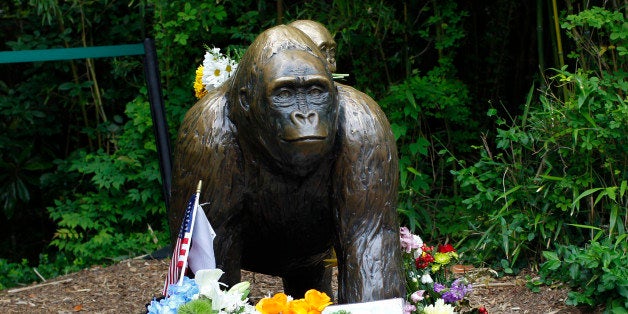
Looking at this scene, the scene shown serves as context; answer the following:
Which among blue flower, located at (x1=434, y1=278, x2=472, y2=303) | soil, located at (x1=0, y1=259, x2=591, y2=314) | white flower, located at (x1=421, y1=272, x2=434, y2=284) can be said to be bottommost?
soil, located at (x1=0, y1=259, x2=591, y2=314)

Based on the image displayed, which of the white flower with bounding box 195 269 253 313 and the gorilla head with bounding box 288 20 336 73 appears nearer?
the white flower with bounding box 195 269 253 313

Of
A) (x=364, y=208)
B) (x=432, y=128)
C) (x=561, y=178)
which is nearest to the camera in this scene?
(x=364, y=208)

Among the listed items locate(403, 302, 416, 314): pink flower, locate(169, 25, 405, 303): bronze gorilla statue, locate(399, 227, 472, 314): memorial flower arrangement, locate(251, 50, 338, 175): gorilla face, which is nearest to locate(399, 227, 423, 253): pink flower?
locate(399, 227, 472, 314): memorial flower arrangement

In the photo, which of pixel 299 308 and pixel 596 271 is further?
pixel 596 271

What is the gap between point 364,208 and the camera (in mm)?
3105

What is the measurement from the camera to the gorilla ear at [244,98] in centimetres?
303

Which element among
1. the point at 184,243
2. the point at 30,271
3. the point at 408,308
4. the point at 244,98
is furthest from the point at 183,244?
the point at 30,271

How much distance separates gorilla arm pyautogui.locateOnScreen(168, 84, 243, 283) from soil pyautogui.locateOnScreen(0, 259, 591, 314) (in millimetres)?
1920

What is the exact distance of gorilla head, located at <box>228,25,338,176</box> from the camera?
2859mm

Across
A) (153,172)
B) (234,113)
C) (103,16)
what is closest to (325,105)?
(234,113)

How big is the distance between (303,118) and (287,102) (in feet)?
0.25

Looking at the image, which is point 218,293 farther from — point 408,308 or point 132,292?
point 132,292

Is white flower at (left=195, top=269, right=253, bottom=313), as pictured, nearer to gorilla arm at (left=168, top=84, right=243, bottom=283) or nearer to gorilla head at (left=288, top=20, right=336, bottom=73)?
gorilla arm at (left=168, top=84, right=243, bottom=283)

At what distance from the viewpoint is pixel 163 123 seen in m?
5.71
